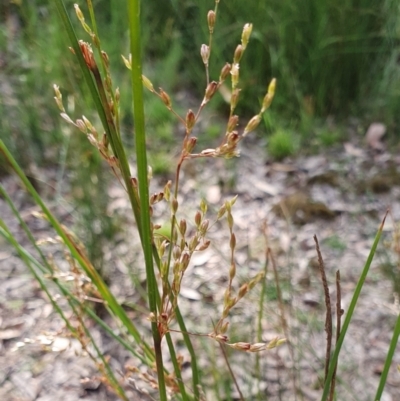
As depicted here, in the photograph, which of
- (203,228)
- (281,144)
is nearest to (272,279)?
(281,144)

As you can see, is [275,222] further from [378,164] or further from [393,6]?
[393,6]

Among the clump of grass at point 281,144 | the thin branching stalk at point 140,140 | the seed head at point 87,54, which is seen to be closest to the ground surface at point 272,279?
the clump of grass at point 281,144

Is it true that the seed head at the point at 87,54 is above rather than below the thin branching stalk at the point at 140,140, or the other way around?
above

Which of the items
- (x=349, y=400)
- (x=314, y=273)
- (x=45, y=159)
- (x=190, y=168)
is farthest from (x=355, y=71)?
(x=349, y=400)

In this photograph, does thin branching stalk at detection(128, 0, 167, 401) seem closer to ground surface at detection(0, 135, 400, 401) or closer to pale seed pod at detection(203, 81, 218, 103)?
pale seed pod at detection(203, 81, 218, 103)

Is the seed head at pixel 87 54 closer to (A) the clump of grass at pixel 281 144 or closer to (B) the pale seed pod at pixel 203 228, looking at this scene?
(B) the pale seed pod at pixel 203 228

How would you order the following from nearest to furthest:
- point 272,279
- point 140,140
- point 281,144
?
point 140,140 → point 272,279 → point 281,144

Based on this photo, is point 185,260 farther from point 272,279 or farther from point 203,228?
point 272,279

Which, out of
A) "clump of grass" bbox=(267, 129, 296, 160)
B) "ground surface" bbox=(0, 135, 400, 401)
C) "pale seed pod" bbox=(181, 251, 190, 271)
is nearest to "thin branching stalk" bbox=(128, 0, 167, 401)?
"pale seed pod" bbox=(181, 251, 190, 271)
